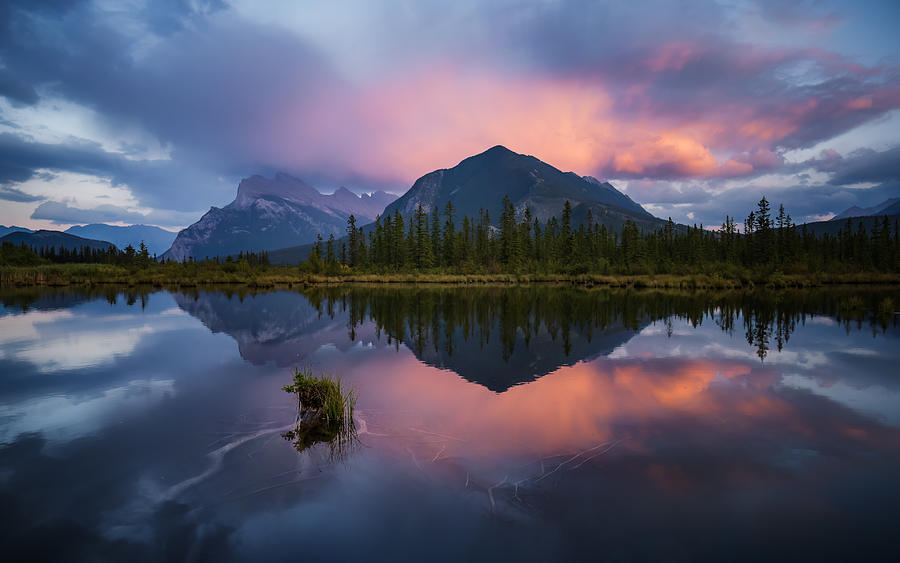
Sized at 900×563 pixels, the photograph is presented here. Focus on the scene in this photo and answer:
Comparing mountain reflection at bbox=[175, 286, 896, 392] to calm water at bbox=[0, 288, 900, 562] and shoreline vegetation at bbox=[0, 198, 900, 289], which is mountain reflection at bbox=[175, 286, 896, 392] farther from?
shoreline vegetation at bbox=[0, 198, 900, 289]

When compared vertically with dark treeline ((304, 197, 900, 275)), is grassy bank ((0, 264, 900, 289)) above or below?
below

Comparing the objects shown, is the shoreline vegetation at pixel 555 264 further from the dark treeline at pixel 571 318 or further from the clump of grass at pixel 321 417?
the clump of grass at pixel 321 417

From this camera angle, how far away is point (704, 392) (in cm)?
1380

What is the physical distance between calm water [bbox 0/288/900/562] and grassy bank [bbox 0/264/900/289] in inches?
1952

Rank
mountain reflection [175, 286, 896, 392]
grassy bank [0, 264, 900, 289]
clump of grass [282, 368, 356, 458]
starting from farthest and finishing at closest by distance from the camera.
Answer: grassy bank [0, 264, 900, 289], mountain reflection [175, 286, 896, 392], clump of grass [282, 368, 356, 458]

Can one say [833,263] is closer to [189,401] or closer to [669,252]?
[669,252]

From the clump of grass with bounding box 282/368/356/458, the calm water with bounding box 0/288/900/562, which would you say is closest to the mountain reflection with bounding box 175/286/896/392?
the calm water with bounding box 0/288/900/562

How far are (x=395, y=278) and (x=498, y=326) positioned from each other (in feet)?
200

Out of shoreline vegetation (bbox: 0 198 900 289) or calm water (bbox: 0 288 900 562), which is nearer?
calm water (bbox: 0 288 900 562)

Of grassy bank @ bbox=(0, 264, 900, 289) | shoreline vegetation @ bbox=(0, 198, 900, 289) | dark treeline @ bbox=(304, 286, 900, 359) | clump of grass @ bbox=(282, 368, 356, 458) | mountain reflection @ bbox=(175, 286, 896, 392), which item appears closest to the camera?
clump of grass @ bbox=(282, 368, 356, 458)

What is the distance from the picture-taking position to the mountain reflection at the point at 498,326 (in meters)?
19.0

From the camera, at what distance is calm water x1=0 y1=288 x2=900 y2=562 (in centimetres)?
610

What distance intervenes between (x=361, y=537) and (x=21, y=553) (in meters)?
4.28

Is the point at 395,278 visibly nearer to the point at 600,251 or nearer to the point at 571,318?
the point at 600,251
